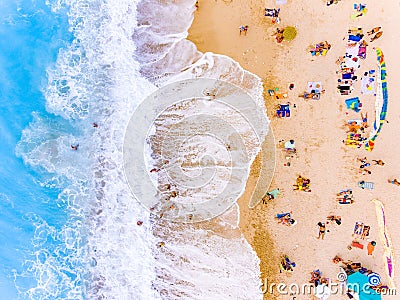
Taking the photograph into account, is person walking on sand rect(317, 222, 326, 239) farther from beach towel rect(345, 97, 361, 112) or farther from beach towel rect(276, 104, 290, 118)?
beach towel rect(345, 97, 361, 112)

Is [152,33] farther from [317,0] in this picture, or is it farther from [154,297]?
[154,297]

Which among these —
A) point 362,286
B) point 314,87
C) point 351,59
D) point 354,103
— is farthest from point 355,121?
point 362,286

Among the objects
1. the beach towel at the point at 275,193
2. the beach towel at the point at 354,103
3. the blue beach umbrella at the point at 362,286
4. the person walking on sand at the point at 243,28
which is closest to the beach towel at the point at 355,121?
the beach towel at the point at 354,103

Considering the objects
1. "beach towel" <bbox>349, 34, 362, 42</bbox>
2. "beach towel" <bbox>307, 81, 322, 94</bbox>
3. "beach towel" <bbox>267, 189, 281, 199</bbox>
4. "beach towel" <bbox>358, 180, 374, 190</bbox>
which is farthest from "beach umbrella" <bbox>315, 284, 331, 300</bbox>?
"beach towel" <bbox>349, 34, 362, 42</bbox>

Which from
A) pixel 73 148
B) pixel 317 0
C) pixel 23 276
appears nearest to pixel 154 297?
pixel 23 276

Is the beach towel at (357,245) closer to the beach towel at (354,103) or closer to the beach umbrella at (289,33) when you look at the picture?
the beach towel at (354,103)

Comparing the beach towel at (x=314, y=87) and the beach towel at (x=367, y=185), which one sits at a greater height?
the beach towel at (x=314, y=87)
